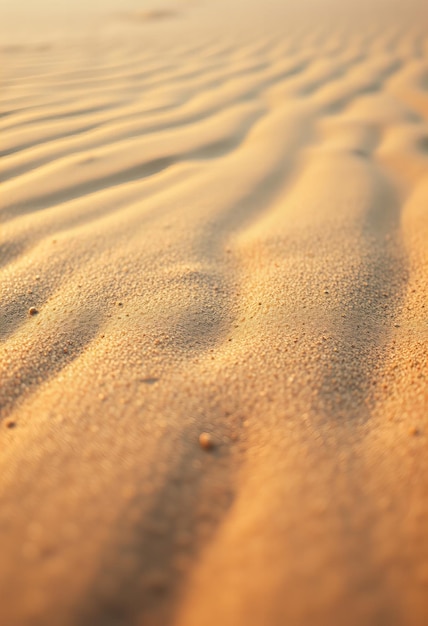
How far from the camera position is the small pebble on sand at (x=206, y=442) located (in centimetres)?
61

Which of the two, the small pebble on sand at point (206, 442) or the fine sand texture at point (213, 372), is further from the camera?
the small pebble on sand at point (206, 442)

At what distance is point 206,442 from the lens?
62 centimetres

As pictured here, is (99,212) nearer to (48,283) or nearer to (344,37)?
(48,283)

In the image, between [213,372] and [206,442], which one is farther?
[213,372]

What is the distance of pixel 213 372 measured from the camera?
0.73m

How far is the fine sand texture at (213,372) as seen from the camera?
19.1 inches

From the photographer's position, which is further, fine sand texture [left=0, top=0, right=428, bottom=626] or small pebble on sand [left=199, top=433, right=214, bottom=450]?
small pebble on sand [left=199, top=433, right=214, bottom=450]

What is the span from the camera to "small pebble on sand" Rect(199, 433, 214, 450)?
615 mm

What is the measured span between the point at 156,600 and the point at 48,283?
0.68 meters

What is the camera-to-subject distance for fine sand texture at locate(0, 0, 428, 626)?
0.49 meters

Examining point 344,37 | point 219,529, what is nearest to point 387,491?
point 219,529

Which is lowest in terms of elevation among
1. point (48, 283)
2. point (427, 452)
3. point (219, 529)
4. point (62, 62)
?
point (427, 452)

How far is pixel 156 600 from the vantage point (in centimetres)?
47

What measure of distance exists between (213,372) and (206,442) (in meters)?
0.14
